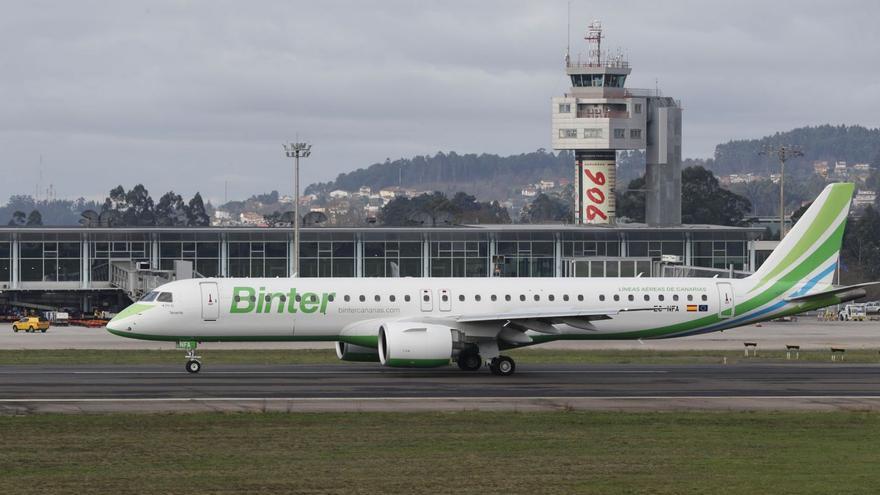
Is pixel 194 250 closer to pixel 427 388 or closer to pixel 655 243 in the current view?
pixel 655 243

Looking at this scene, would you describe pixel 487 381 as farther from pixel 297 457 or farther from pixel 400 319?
pixel 297 457

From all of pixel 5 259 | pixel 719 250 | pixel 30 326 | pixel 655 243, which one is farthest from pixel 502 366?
pixel 5 259

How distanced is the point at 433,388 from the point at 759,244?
9619 centimetres

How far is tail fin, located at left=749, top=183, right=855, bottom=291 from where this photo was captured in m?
52.1

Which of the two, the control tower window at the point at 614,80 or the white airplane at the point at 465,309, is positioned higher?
the control tower window at the point at 614,80

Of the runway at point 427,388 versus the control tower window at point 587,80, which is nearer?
the runway at point 427,388

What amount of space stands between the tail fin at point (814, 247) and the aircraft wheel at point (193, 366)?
20316 millimetres

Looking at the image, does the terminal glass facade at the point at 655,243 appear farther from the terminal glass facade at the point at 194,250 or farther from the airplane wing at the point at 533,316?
the airplane wing at the point at 533,316

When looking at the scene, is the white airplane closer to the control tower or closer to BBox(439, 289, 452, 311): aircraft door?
BBox(439, 289, 452, 311): aircraft door

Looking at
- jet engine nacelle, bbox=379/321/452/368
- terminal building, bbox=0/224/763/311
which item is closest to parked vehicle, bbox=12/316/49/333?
terminal building, bbox=0/224/763/311

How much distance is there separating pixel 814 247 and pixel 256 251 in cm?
6121

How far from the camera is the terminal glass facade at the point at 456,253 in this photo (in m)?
109

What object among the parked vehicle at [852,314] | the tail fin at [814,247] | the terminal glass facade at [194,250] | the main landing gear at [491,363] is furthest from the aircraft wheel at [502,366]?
the parked vehicle at [852,314]

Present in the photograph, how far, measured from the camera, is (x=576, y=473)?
83.4ft
